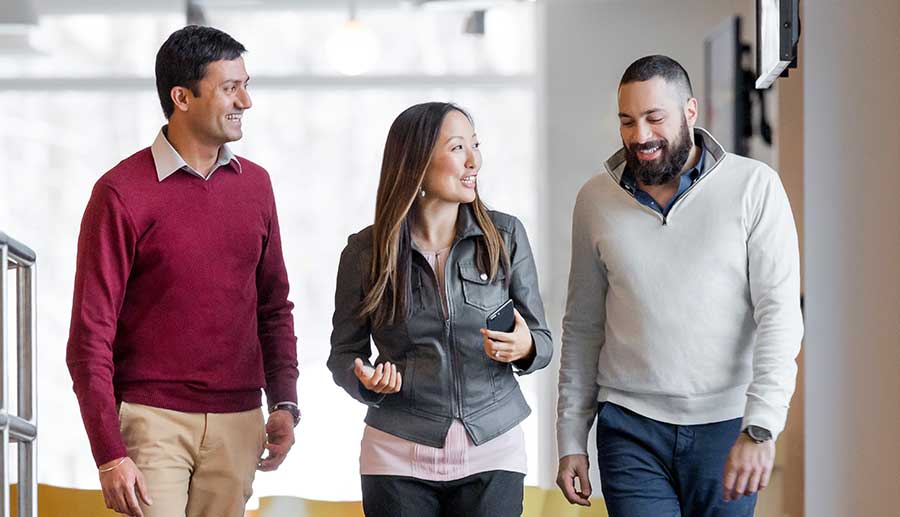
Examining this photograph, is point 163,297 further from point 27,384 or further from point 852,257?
point 852,257

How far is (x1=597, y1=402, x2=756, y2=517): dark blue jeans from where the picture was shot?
2.39 metres

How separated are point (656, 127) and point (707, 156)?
0.46ft

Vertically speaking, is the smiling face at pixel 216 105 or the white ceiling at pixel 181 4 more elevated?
the white ceiling at pixel 181 4

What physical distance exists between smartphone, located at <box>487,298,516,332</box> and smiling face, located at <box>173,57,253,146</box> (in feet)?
2.33

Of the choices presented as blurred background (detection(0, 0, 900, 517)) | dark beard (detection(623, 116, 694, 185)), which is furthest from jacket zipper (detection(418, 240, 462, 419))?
blurred background (detection(0, 0, 900, 517))

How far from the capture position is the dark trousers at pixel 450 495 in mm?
2338

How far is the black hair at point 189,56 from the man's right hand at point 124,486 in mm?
774

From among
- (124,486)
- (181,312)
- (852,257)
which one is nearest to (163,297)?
(181,312)

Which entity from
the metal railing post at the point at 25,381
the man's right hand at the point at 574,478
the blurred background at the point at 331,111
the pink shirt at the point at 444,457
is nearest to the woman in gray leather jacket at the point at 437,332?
the pink shirt at the point at 444,457

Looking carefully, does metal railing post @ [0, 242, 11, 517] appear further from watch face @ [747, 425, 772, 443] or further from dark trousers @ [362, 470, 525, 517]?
watch face @ [747, 425, 772, 443]

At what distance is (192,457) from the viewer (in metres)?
2.57

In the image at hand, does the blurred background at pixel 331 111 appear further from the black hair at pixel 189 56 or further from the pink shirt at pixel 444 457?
the pink shirt at pixel 444 457

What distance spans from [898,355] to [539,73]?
253 cm

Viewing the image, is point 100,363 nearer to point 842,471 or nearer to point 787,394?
point 787,394
